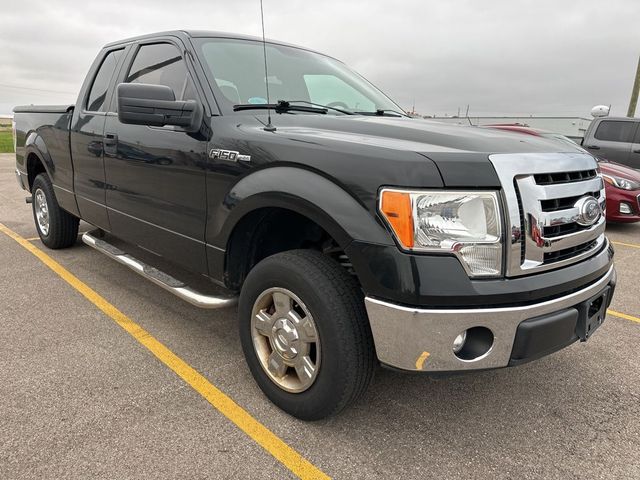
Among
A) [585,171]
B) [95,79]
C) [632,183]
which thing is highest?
[95,79]

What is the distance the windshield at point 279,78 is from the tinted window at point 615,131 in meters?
8.45

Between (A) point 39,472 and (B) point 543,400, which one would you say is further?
(B) point 543,400

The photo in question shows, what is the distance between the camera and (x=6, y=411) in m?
2.33

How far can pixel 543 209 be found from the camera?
1.92 meters

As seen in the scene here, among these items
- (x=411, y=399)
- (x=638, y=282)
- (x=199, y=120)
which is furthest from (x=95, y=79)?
(x=638, y=282)

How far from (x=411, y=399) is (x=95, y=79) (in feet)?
11.9

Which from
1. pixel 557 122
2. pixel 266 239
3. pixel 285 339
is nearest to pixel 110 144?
pixel 266 239

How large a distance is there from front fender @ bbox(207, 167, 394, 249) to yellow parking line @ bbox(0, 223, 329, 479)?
83 cm

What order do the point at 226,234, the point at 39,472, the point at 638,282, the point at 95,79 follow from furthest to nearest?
1. the point at 638,282
2. the point at 95,79
3. the point at 226,234
4. the point at 39,472

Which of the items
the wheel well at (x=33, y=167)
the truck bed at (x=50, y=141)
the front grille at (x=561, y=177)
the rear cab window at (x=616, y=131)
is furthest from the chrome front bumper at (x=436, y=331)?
the rear cab window at (x=616, y=131)

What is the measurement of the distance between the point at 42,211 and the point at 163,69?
2.85 m

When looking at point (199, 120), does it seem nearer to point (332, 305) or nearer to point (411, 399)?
point (332, 305)

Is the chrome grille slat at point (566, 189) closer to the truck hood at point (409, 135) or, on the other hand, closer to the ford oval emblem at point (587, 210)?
the ford oval emblem at point (587, 210)

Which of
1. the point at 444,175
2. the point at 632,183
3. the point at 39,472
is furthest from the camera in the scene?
the point at 632,183
